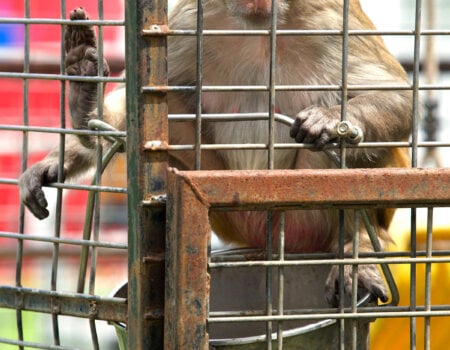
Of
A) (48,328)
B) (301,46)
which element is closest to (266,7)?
(301,46)

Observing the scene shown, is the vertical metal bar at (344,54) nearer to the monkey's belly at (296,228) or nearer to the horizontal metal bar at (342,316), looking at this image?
the horizontal metal bar at (342,316)

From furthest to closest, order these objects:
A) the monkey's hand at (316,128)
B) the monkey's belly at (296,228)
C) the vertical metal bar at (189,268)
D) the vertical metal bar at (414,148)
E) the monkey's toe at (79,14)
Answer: the monkey's belly at (296,228), the monkey's toe at (79,14), the monkey's hand at (316,128), the vertical metal bar at (414,148), the vertical metal bar at (189,268)

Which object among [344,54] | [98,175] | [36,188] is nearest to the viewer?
[344,54]

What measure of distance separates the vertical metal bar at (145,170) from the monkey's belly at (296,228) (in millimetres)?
1173

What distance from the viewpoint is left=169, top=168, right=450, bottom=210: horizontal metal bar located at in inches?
71.4

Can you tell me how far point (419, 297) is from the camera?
3.37 metres

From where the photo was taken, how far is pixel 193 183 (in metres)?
1.80

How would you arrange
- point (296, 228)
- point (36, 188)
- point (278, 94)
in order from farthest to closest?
point (296, 228)
point (278, 94)
point (36, 188)

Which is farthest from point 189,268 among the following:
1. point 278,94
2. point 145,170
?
point 278,94

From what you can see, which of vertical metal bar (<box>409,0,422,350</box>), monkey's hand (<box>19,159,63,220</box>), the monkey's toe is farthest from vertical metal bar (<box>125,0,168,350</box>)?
monkey's hand (<box>19,159,63,220</box>)

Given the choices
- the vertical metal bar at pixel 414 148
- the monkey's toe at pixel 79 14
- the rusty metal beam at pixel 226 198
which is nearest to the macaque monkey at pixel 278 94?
the monkey's toe at pixel 79 14

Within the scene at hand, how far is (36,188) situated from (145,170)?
0.75 metres

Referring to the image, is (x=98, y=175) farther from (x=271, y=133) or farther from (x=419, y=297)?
(x=419, y=297)

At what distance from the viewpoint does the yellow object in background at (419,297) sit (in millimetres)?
3393
